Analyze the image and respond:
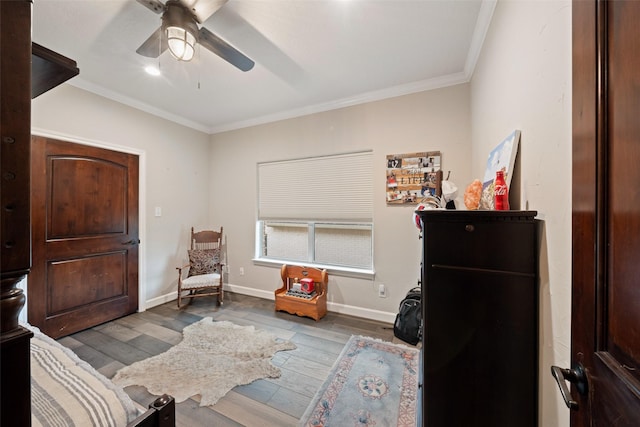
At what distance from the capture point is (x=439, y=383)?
1045 millimetres

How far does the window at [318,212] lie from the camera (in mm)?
3025

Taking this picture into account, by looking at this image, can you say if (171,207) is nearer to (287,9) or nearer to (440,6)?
(287,9)

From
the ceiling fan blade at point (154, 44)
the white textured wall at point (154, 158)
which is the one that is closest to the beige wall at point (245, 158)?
the white textured wall at point (154, 158)

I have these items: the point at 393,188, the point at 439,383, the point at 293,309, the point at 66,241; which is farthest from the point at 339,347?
the point at 66,241

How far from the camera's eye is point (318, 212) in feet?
10.7

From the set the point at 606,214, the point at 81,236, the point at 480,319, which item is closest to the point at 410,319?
the point at 480,319

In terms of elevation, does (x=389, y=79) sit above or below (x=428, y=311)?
above

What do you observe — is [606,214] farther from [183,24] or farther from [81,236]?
[81,236]

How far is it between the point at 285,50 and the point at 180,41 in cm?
87

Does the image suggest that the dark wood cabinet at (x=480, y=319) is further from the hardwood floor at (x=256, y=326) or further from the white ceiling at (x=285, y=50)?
the white ceiling at (x=285, y=50)

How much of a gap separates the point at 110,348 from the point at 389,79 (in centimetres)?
380

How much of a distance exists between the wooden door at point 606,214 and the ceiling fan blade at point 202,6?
163 cm

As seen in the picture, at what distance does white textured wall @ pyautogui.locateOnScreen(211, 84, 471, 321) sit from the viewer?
256cm

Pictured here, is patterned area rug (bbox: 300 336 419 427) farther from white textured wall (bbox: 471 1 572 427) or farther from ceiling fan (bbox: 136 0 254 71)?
ceiling fan (bbox: 136 0 254 71)
